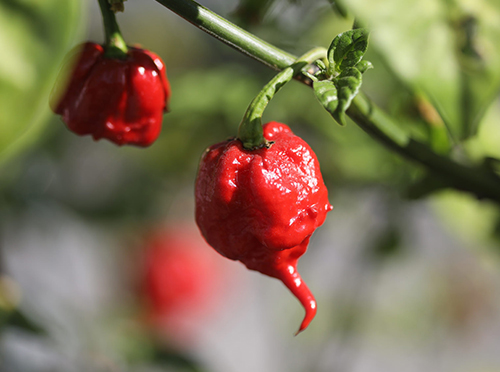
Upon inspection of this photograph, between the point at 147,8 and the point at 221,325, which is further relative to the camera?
the point at 221,325

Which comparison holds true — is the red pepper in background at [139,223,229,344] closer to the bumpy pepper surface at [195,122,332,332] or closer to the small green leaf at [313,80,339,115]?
the bumpy pepper surface at [195,122,332,332]

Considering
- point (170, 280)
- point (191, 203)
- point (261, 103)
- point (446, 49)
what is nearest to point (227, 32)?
point (261, 103)

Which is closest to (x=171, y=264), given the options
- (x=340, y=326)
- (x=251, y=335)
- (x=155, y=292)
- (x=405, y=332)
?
(x=155, y=292)

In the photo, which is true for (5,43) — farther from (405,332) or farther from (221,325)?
(221,325)

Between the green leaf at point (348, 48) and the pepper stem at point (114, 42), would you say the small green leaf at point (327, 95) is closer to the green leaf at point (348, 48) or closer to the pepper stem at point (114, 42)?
the green leaf at point (348, 48)

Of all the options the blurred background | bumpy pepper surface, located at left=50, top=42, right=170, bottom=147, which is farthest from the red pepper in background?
bumpy pepper surface, located at left=50, top=42, right=170, bottom=147

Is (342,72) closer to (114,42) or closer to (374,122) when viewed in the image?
(374,122)

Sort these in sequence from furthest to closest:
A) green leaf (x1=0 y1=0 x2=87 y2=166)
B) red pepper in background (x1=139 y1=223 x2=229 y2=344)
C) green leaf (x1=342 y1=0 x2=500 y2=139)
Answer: red pepper in background (x1=139 y1=223 x2=229 y2=344), green leaf (x1=342 y1=0 x2=500 y2=139), green leaf (x1=0 y1=0 x2=87 y2=166)
